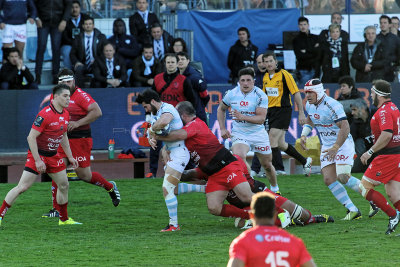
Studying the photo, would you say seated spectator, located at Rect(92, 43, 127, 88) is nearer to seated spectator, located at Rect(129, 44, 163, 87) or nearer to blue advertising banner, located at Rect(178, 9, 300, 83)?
seated spectator, located at Rect(129, 44, 163, 87)

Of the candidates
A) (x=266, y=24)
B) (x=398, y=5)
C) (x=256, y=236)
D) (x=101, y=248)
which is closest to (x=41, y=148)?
(x=101, y=248)

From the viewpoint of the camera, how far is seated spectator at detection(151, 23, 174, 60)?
67.8 feet

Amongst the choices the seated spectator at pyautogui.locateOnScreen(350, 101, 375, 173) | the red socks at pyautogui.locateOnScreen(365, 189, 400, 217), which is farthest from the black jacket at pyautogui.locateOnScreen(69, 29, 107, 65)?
the red socks at pyautogui.locateOnScreen(365, 189, 400, 217)

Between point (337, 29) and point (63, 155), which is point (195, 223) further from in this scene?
point (337, 29)

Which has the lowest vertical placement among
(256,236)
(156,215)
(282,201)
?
(156,215)

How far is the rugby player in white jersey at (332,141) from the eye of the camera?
40.1ft

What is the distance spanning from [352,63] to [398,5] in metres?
3.78

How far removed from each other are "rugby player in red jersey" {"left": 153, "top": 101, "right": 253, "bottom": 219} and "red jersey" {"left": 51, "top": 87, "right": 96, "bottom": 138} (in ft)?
7.59

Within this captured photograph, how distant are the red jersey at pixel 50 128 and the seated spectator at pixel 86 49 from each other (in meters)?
8.49

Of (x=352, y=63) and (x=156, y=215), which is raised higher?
(x=352, y=63)

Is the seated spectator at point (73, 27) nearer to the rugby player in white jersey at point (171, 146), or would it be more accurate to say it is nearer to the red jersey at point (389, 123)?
the rugby player in white jersey at point (171, 146)

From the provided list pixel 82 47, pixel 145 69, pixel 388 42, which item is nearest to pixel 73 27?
pixel 82 47

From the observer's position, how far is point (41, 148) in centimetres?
1199

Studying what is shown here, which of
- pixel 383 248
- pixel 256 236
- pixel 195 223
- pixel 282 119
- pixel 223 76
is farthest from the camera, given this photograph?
pixel 223 76
